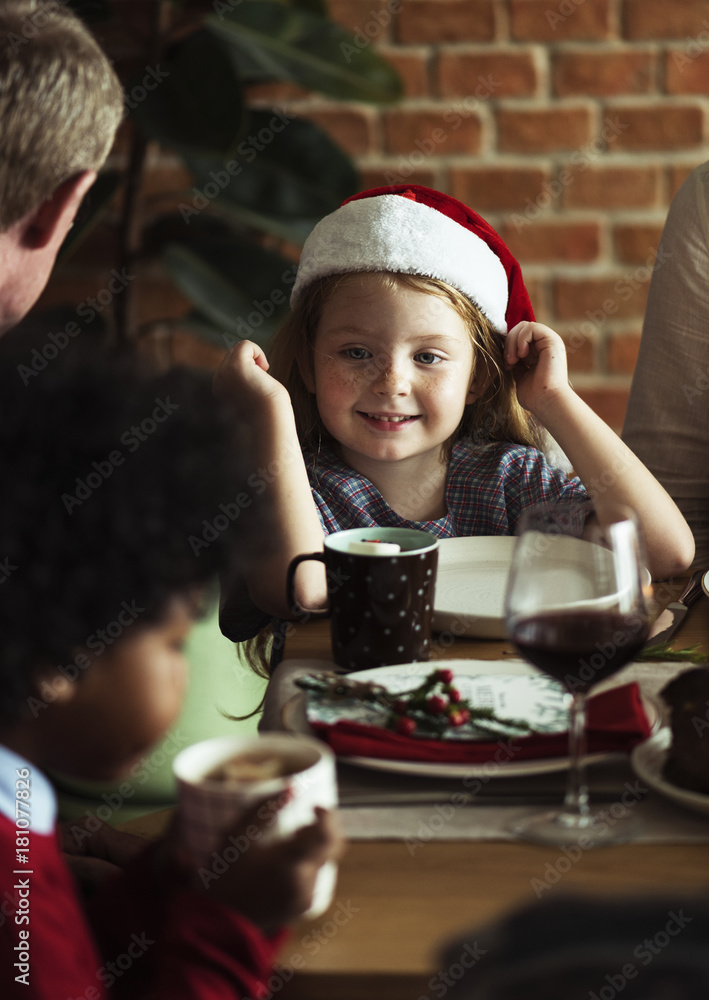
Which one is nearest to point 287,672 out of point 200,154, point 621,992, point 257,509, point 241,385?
point 257,509

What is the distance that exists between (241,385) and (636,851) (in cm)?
77

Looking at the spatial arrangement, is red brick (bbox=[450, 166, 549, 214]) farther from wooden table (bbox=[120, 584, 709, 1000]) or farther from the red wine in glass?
wooden table (bbox=[120, 584, 709, 1000])

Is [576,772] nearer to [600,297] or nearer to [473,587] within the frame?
[473,587]

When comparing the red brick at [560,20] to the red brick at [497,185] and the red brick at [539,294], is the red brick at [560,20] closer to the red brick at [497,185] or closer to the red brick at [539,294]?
the red brick at [497,185]

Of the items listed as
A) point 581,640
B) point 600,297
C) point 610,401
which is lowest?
point 610,401

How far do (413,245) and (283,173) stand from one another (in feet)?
3.17

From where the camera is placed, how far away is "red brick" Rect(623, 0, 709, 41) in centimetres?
228

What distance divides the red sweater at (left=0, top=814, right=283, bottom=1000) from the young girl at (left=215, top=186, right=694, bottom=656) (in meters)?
0.64

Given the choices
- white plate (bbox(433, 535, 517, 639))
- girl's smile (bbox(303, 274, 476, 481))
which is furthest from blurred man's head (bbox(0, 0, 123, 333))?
white plate (bbox(433, 535, 517, 639))

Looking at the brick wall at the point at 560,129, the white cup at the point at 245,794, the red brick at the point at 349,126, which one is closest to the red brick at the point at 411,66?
the brick wall at the point at 560,129

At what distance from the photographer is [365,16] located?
91.0 inches

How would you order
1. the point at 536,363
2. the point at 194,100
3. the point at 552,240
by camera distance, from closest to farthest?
the point at 536,363
the point at 194,100
the point at 552,240

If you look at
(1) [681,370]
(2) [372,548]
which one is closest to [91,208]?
(1) [681,370]

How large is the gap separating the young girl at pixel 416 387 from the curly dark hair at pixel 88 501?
0.58m
